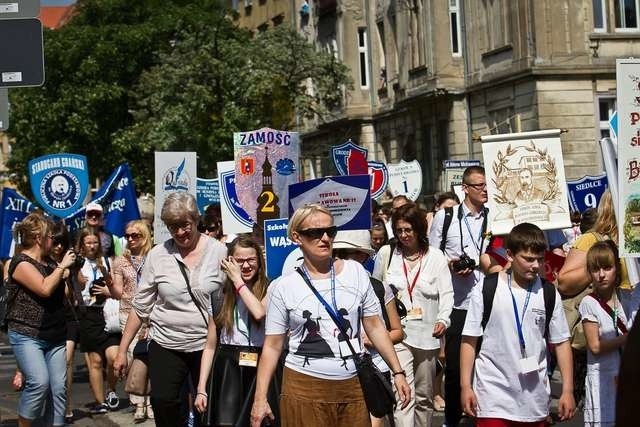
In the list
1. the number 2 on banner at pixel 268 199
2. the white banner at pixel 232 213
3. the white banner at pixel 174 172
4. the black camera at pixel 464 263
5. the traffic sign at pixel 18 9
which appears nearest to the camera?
the traffic sign at pixel 18 9

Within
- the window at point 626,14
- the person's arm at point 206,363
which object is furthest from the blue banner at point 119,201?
the window at point 626,14

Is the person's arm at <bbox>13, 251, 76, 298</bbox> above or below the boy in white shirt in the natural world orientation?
above

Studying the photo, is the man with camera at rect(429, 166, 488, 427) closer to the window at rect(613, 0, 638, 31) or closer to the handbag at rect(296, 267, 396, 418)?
the handbag at rect(296, 267, 396, 418)

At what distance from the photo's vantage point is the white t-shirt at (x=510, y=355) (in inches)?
279

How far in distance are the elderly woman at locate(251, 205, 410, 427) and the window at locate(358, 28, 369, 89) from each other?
40536 mm

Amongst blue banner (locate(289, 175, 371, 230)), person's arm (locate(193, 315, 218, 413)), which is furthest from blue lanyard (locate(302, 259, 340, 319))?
blue banner (locate(289, 175, 371, 230))

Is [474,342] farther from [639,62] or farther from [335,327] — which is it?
[639,62]

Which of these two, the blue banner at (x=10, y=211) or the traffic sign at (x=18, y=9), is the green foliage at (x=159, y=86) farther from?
the traffic sign at (x=18, y=9)

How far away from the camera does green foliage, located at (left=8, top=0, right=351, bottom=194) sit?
1473 inches

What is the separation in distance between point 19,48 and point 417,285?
9.98 feet

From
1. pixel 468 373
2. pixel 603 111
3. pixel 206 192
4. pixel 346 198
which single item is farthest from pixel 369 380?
pixel 603 111

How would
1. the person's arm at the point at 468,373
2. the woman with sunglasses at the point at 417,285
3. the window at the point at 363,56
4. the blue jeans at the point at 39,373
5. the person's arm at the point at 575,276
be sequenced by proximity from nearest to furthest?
the person's arm at the point at 468,373 → the person's arm at the point at 575,276 → the woman with sunglasses at the point at 417,285 → the blue jeans at the point at 39,373 → the window at the point at 363,56

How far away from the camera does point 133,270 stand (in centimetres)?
1251

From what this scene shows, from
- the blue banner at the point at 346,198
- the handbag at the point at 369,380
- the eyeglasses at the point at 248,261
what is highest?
the blue banner at the point at 346,198
